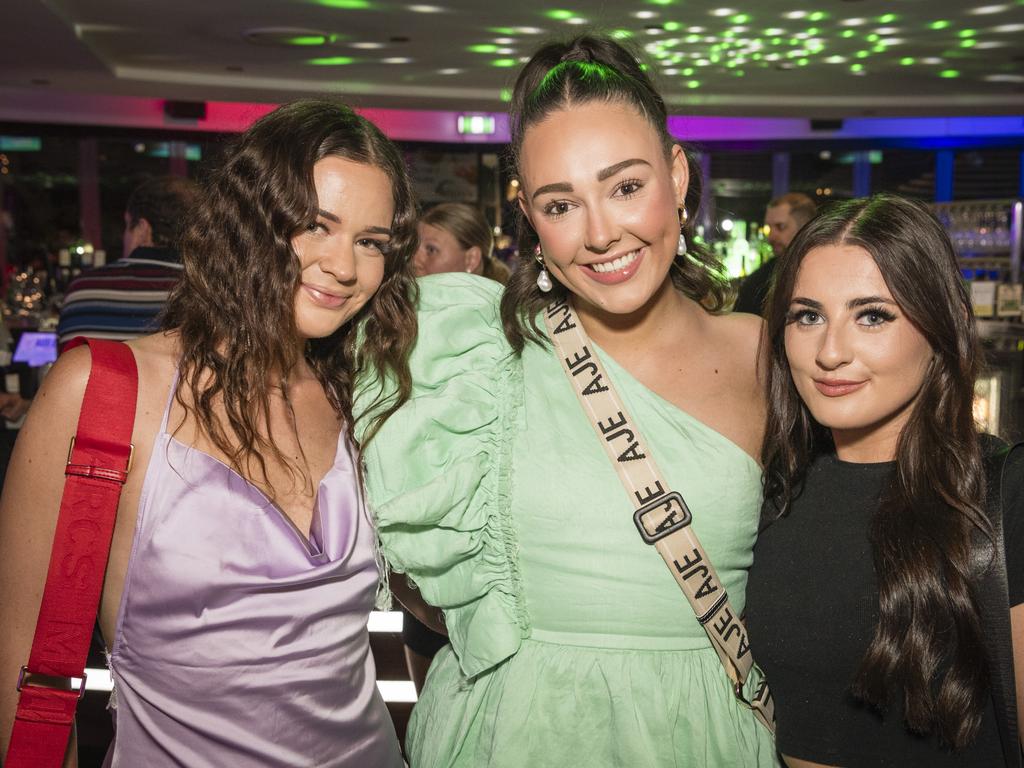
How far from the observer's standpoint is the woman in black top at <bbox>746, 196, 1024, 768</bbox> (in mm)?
1369

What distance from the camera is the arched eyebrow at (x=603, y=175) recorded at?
1.59 m

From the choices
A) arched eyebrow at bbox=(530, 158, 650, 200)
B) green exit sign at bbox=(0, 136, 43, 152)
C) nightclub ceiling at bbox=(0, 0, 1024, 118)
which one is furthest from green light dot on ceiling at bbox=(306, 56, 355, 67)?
arched eyebrow at bbox=(530, 158, 650, 200)

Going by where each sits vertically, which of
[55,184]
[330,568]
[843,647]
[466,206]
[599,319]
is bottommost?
[843,647]

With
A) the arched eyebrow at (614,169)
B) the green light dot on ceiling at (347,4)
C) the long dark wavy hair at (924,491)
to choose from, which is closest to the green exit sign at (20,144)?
the green light dot on ceiling at (347,4)

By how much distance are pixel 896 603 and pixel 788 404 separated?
1.31 ft

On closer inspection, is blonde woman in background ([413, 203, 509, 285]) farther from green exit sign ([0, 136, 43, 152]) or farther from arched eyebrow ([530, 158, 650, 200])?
green exit sign ([0, 136, 43, 152])

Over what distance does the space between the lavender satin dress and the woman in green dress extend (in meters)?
0.20

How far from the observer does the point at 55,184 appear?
10.8 metres

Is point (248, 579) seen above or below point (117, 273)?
below

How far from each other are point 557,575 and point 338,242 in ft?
2.21

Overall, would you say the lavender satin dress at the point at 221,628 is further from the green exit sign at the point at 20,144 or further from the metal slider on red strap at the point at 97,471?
the green exit sign at the point at 20,144

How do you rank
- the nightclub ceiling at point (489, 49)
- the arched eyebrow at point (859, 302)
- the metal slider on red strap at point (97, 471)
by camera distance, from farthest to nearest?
1. the nightclub ceiling at point (489, 49)
2. the arched eyebrow at point (859, 302)
3. the metal slider on red strap at point (97, 471)

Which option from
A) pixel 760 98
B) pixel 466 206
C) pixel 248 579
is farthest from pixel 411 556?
pixel 760 98

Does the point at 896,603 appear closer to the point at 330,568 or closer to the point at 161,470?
the point at 330,568
